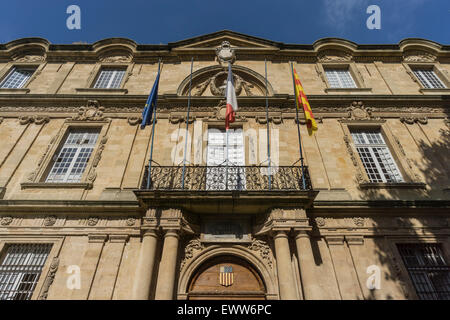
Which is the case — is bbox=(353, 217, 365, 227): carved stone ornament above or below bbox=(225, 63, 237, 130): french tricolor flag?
below

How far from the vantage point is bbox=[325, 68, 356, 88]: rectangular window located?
36.1 ft

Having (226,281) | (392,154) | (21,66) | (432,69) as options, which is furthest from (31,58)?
(432,69)

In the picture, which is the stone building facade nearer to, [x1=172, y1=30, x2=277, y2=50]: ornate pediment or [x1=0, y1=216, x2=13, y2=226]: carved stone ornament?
[x1=0, y1=216, x2=13, y2=226]: carved stone ornament

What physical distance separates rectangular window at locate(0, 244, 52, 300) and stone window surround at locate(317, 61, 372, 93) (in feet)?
35.2

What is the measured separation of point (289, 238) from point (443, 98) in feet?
27.6

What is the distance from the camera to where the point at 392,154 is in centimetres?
845

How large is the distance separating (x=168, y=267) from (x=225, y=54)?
9.08 metres

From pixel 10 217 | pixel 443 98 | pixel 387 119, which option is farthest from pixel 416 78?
pixel 10 217

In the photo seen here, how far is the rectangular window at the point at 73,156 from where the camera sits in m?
7.83

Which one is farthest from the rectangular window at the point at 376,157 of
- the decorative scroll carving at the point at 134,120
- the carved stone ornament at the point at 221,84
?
the decorative scroll carving at the point at 134,120

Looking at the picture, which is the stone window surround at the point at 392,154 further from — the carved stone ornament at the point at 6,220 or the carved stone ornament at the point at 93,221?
the carved stone ornament at the point at 6,220

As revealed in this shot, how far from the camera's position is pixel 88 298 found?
5.63 m

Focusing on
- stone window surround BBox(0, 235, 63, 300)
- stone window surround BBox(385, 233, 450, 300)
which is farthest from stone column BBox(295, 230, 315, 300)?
stone window surround BBox(0, 235, 63, 300)

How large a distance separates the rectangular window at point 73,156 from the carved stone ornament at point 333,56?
1005cm
